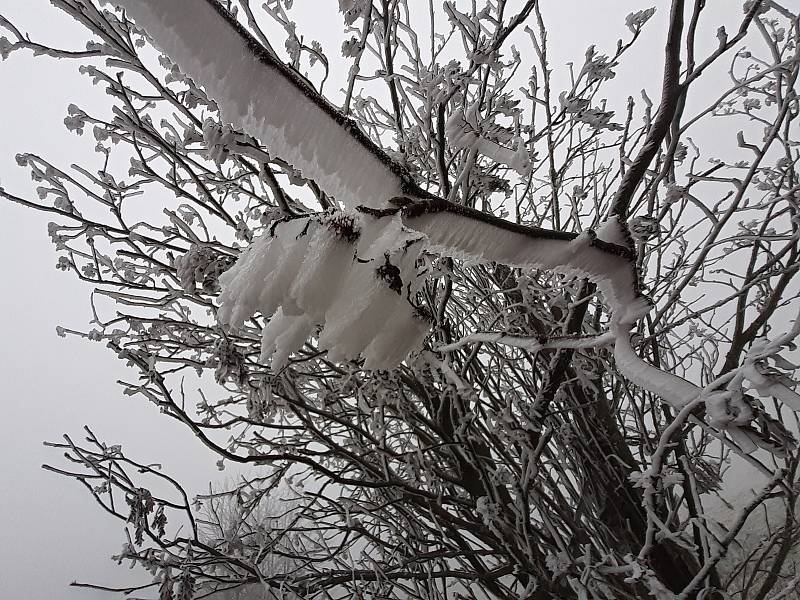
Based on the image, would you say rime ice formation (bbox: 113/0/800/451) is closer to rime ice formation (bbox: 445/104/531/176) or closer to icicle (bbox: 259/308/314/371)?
icicle (bbox: 259/308/314/371)

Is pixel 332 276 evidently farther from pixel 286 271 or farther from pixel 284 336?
pixel 284 336

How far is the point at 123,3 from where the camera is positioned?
58cm

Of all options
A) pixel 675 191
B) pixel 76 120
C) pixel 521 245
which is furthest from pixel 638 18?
pixel 76 120

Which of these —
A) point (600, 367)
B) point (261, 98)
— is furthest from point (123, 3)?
Answer: point (600, 367)

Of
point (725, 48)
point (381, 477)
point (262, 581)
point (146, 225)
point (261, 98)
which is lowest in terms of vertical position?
point (262, 581)

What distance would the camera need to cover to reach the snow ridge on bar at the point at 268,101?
604 millimetres

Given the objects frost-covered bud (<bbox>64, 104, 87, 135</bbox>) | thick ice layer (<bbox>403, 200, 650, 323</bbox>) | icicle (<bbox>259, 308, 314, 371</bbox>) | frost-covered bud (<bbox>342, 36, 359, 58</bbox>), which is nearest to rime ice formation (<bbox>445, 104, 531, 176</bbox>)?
frost-covered bud (<bbox>342, 36, 359, 58</bbox>)

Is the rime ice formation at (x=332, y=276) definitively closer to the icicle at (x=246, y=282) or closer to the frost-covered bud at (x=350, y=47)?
the icicle at (x=246, y=282)

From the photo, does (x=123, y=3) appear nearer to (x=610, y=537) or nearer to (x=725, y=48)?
(x=725, y=48)

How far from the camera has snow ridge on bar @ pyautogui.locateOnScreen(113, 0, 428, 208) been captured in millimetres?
604

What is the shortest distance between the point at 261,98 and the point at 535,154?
1.70m

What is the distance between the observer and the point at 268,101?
2.15 feet

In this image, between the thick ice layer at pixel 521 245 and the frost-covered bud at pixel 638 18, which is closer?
the thick ice layer at pixel 521 245

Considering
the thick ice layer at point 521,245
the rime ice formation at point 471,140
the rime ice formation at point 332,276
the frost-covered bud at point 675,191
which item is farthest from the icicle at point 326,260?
A: the frost-covered bud at point 675,191
